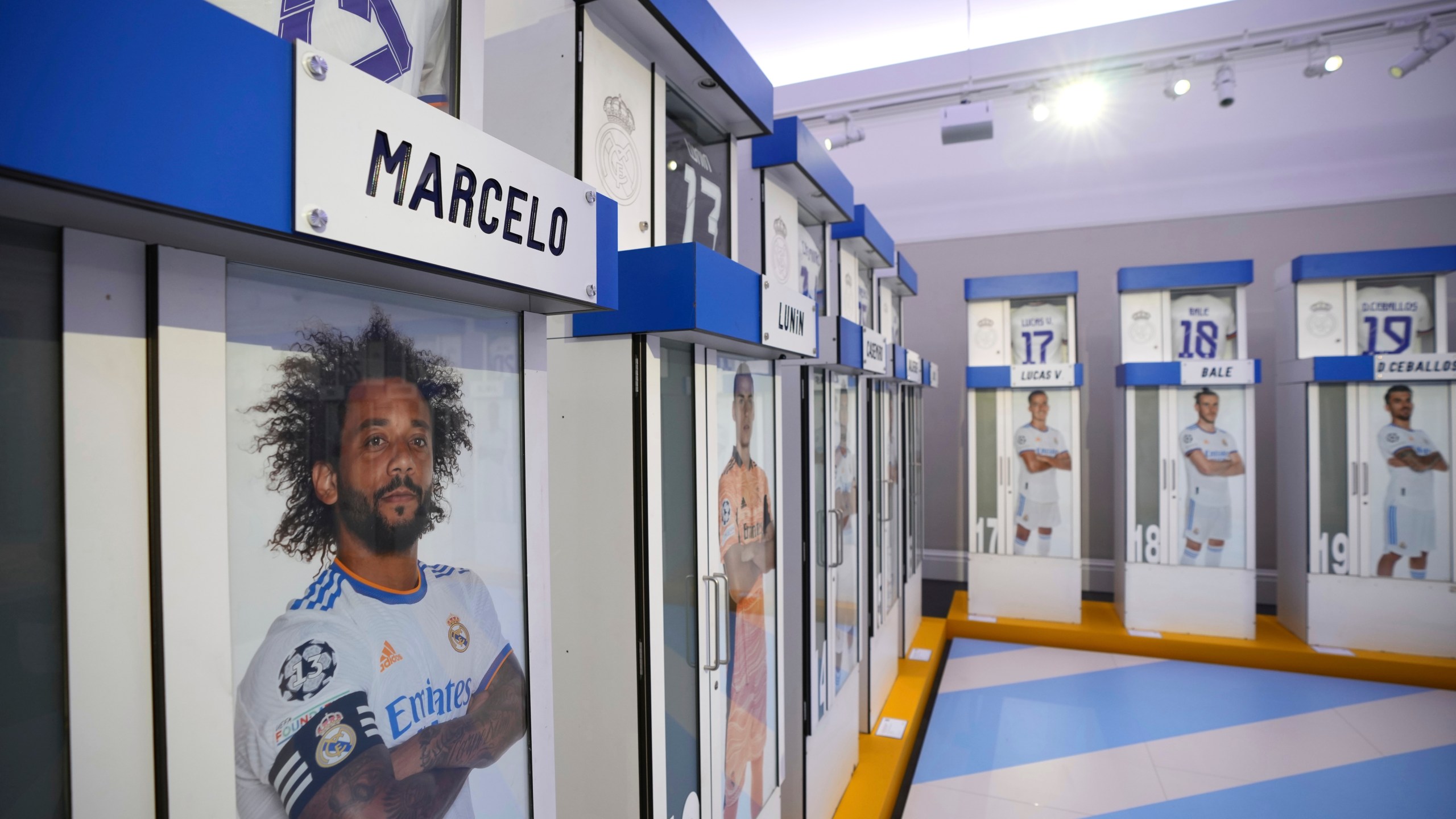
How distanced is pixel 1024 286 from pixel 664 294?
5.37m

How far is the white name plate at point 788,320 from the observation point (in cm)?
198

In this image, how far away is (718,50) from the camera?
6.00 ft

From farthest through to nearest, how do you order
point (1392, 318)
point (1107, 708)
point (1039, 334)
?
point (1039, 334) < point (1392, 318) < point (1107, 708)

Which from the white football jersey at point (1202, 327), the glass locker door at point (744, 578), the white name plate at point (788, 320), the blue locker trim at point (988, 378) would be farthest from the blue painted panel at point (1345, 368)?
the glass locker door at point (744, 578)

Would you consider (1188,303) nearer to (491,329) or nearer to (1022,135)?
(1022,135)

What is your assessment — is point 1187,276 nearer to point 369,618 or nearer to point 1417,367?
point 1417,367

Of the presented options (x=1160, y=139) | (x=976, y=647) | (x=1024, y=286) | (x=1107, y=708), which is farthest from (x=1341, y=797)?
(x=1160, y=139)

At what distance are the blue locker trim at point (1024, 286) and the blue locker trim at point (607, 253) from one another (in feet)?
17.9

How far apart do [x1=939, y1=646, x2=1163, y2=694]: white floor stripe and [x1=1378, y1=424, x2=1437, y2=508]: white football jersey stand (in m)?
2.10

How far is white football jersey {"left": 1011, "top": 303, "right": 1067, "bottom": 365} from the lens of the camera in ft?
20.3

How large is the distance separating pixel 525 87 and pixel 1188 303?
239 inches

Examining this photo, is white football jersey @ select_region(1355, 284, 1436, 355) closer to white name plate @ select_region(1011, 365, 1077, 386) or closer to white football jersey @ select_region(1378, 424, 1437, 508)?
white football jersey @ select_region(1378, 424, 1437, 508)

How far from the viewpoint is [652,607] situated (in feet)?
5.27

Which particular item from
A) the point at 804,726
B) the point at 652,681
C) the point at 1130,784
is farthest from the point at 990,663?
the point at 652,681
